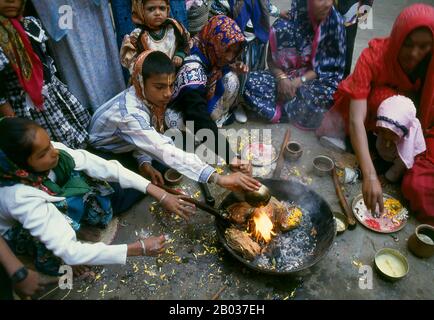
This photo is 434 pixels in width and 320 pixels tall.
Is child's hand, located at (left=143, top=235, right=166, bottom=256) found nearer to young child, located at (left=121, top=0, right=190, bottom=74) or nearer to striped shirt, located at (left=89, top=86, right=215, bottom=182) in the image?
striped shirt, located at (left=89, top=86, right=215, bottom=182)

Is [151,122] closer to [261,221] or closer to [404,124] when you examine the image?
[261,221]

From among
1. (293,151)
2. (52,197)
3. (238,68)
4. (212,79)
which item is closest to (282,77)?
(238,68)

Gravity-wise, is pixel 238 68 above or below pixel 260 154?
above

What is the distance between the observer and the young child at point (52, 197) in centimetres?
214

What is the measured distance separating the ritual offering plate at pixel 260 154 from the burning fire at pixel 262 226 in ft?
3.48

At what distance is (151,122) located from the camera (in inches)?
136

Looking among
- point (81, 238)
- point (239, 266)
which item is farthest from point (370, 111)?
point (81, 238)

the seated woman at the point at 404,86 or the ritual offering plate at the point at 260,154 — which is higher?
the seated woman at the point at 404,86

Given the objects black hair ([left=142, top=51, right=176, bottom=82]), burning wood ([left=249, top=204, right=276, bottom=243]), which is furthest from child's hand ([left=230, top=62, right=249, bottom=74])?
burning wood ([left=249, top=204, right=276, bottom=243])

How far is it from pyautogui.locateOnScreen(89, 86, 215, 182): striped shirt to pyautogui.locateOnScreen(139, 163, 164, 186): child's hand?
0.24 feet

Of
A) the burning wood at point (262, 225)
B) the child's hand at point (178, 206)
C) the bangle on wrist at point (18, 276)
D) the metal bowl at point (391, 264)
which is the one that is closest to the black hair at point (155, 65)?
the child's hand at point (178, 206)

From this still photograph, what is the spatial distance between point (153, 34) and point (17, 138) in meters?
2.17

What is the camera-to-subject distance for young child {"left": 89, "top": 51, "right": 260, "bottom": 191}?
2.97 meters

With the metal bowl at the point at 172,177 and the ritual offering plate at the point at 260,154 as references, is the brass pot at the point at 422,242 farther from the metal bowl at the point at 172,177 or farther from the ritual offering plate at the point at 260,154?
the metal bowl at the point at 172,177
